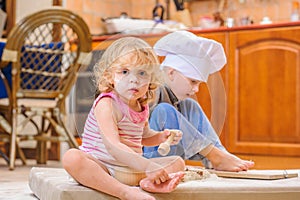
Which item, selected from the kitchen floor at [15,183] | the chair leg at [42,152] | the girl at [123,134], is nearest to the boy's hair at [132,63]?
the girl at [123,134]

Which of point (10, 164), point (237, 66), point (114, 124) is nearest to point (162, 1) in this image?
point (237, 66)

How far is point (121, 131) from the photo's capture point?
146cm

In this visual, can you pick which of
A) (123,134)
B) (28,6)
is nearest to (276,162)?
(123,134)

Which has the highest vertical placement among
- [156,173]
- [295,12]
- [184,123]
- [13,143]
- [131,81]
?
[295,12]

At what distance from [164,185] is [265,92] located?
196cm

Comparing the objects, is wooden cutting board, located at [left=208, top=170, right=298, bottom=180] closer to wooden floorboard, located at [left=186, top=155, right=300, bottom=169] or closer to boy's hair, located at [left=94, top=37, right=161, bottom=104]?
boy's hair, located at [left=94, top=37, right=161, bottom=104]

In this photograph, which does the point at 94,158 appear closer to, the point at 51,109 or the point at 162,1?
the point at 51,109

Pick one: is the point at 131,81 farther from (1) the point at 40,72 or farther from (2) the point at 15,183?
(1) the point at 40,72

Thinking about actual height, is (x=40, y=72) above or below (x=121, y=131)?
above

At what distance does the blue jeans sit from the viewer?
59.1 inches

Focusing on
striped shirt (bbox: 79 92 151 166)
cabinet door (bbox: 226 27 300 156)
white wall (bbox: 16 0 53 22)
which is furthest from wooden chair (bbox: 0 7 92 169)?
striped shirt (bbox: 79 92 151 166)

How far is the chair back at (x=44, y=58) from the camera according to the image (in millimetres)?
3117

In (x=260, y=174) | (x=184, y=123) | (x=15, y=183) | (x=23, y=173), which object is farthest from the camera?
(x=23, y=173)

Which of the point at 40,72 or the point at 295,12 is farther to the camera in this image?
the point at 295,12
